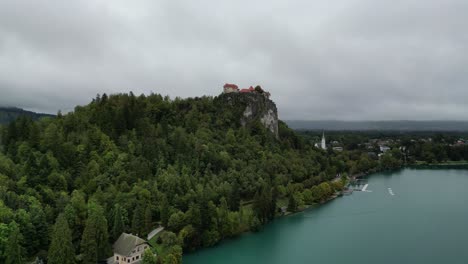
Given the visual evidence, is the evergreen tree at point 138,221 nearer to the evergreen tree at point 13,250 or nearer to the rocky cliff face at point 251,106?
the evergreen tree at point 13,250

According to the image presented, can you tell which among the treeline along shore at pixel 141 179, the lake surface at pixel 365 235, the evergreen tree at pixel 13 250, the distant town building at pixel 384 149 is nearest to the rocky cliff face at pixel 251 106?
the treeline along shore at pixel 141 179

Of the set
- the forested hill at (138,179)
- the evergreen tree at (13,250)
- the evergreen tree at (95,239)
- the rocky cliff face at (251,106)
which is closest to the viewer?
the evergreen tree at (13,250)

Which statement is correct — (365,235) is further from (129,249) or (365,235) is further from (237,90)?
(237,90)

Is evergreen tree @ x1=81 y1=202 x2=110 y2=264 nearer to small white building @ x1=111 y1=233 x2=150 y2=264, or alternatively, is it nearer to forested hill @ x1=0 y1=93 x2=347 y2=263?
forested hill @ x1=0 y1=93 x2=347 y2=263

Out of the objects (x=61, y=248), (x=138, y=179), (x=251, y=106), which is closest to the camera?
(x=61, y=248)

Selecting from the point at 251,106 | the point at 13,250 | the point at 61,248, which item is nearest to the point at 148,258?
the point at 61,248

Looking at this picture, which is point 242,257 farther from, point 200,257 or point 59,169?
point 59,169

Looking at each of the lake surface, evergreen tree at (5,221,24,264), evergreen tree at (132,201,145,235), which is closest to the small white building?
evergreen tree at (132,201,145,235)
